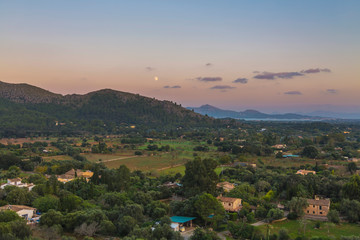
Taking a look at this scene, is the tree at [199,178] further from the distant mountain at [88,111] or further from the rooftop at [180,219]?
the distant mountain at [88,111]

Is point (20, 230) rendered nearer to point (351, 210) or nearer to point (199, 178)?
point (199, 178)

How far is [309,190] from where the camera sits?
32.2m

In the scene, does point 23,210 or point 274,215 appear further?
point 274,215

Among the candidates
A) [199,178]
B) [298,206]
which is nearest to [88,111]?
[199,178]

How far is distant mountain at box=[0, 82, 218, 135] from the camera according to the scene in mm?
130625

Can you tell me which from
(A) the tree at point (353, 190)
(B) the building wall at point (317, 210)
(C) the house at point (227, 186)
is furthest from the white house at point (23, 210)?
(A) the tree at point (353, 190)

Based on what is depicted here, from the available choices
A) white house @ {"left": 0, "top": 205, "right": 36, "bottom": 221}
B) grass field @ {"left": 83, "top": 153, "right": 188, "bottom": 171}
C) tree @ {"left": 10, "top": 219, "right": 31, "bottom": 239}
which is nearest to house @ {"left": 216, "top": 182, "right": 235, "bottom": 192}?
grass field @ {"left": 83, "top": 153, "right": 188, "bottom": 171}

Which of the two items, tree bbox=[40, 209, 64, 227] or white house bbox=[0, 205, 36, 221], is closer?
tree bbox=[40, 209, 64, 227]

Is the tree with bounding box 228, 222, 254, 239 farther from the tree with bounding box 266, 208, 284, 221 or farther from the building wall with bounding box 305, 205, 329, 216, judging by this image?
the building wall with bounding box 305, 205, 329, 216

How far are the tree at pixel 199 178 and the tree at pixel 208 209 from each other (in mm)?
4298

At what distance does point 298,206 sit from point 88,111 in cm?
15396

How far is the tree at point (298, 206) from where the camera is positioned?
1047 inches

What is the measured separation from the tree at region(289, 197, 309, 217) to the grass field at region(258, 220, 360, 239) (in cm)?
134

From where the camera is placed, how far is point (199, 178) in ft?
100
